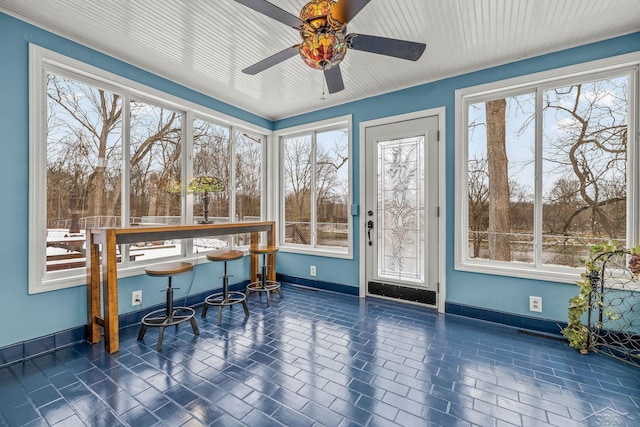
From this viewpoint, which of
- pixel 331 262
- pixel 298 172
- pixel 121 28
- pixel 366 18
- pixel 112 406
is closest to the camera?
pixel 112 406

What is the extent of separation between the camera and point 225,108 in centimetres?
404

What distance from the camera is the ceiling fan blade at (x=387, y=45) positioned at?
1.81 m

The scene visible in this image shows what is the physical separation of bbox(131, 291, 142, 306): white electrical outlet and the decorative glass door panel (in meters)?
2.74

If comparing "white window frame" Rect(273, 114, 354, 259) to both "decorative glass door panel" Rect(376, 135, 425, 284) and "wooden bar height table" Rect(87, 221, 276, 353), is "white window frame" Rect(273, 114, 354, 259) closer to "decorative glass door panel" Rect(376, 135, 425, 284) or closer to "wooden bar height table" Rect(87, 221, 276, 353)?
"decorative glass door panel" Rect(376, 135, 425, 284)

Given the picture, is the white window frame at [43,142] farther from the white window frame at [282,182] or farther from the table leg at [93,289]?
the white window frame at [282,182]

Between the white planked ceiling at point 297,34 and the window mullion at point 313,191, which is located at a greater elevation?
the white planked ceiling at point 297,34

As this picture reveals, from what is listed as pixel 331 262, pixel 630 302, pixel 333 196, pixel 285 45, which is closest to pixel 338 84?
pixel 285 45

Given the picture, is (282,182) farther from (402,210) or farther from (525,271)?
(525,271)

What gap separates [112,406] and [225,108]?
3.42 m

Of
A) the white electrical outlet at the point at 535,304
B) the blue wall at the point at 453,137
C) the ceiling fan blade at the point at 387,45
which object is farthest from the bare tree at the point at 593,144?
the ceiling fan blade at the point at 387,45

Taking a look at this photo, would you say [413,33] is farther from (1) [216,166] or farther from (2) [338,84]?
(1) [216,166]

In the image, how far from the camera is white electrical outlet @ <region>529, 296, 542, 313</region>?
285 cm

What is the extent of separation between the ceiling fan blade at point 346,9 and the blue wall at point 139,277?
2.13 m

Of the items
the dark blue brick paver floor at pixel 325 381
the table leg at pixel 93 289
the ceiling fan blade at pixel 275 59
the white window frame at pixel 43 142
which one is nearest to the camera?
the dark blue brick paver floor at pixel 325 381
